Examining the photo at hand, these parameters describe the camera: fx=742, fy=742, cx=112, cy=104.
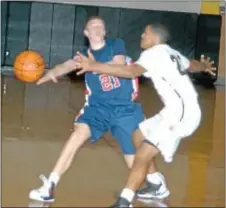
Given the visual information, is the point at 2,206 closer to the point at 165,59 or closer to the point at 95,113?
the point at 95,113

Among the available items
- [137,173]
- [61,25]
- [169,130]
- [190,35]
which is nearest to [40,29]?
[61,25]

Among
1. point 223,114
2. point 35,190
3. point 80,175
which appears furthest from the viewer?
point 223,114

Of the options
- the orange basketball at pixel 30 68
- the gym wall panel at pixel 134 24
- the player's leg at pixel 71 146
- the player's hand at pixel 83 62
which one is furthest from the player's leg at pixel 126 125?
the gym wall panel at pixel 134 24

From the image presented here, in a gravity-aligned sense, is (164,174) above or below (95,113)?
below

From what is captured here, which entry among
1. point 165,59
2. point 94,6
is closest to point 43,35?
point 94,6

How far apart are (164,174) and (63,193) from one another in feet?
3.99

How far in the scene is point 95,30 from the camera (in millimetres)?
5504

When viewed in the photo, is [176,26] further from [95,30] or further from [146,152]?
[146,152]

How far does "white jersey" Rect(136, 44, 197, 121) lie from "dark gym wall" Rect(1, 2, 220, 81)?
9.14m

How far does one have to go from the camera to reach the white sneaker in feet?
17.5

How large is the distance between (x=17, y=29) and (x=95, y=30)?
9223mm

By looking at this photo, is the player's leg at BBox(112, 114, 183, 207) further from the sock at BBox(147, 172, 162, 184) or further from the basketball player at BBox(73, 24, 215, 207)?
the sock at BBox(147, 172, 162, 184)

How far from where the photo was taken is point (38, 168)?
6305 millimetres

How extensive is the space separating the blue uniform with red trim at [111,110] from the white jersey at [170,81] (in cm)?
37
